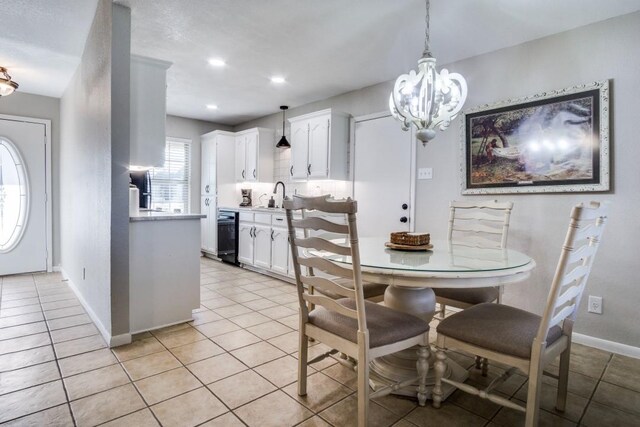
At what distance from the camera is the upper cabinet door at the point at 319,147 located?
13.9 feet

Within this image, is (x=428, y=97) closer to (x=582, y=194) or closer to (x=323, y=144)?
(x=582, y=194)

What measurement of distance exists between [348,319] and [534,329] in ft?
2.71

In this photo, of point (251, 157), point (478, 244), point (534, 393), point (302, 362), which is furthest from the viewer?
point (251, 157)

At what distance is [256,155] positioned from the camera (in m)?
5.48

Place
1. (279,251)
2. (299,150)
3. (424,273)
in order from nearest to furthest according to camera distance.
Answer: (424,273) → (279,251) → (299,150)

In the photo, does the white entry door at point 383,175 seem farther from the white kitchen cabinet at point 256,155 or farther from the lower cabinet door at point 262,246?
the white kitchen cabinet at point 256,155

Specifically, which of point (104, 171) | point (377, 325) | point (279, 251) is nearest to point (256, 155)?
point (279, 251)

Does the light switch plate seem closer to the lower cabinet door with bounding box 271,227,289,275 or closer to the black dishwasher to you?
the lower cabinet door with bounding box 271,227,289,275

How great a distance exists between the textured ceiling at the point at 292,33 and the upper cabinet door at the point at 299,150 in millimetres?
656

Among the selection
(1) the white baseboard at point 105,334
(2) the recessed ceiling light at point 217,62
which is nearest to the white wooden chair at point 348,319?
(1) the white baseboard at point 105,334

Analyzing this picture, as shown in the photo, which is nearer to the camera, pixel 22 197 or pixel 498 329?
pixel 498 329

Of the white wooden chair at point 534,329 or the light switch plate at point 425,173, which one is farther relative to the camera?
the light switch plate at point 425,173

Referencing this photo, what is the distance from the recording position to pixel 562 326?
166 centimetres

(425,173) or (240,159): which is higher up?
(240,159)
